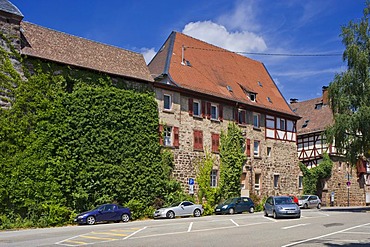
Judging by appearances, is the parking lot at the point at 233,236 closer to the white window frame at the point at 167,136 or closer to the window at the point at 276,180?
the white window frame at the point at 167,136

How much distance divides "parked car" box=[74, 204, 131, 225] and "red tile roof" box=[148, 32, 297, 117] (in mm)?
10939

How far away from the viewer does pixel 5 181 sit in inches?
1022

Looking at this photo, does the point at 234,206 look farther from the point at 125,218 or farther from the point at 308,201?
the point at 308,201

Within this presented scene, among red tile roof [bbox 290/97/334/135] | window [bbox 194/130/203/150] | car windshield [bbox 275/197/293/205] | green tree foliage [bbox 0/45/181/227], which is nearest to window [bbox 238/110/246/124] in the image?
window [bbox 194/130/203/150]

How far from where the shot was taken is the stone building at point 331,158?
50147mm

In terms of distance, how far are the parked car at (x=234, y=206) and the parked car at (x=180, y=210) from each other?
2.31 meters

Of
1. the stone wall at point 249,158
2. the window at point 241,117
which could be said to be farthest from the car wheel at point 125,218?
the window at point 241,117

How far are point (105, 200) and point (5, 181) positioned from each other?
6162 mm

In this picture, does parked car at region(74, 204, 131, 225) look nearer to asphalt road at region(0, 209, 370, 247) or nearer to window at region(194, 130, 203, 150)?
asphalt road at region(0, 209, 370, 247)

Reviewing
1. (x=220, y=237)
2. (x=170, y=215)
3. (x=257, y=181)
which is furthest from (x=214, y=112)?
(x=220, y=237)

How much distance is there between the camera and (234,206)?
114 ft

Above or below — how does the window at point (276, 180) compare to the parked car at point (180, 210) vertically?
above

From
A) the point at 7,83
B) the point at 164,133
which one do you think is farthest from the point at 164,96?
the point at 7,83

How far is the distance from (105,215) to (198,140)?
11.2m
